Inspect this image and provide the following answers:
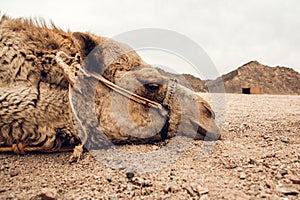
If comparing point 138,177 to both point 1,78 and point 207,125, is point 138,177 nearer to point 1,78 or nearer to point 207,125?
point 207,125

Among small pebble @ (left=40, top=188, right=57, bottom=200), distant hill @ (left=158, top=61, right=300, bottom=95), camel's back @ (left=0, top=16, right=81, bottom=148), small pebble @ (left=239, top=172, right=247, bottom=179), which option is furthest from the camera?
distant hill @ (left=158, top=61, right=300, bottom=95)

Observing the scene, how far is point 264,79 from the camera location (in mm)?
21609

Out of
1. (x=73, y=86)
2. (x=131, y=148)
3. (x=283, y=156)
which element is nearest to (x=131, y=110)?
(x=131, y=148)

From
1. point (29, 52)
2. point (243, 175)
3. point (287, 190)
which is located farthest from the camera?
point (29, 52)

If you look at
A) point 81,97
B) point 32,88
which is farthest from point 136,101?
point 32,88

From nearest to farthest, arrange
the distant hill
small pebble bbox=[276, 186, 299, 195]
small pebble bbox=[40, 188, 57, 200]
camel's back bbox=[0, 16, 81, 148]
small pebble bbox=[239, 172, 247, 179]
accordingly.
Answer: small pebble bbox=[276, 186, 299, 195] < small pebble bbox=[40, 188, 57, 200] < small pebble bbox=[239, 172, 247, 179] < camel's back bbox=[0, 16, 81, 148] < the distant hill

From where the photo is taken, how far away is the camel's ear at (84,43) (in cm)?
269

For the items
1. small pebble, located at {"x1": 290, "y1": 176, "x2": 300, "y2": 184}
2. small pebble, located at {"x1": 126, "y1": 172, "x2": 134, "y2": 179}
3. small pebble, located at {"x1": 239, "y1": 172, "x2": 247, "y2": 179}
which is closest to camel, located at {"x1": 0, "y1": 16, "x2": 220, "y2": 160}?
small pebble, located at {"x1": 126, "y1": 172, "x2": 134, "y2": 179}

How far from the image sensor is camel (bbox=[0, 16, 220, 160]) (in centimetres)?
249

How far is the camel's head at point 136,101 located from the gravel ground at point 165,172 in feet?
0.49

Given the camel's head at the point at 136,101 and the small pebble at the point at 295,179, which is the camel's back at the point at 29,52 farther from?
the small pebble at the point at 295,179

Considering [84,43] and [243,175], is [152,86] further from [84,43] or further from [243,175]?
[243,175]

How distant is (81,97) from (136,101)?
47 cm

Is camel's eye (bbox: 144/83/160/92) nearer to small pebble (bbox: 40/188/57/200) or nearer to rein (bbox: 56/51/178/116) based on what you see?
rein (bbox: 56/51/178/116)
